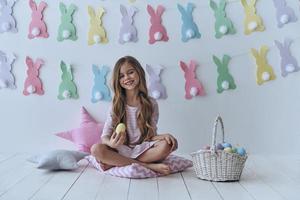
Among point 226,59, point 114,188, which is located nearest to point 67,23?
point 226,59

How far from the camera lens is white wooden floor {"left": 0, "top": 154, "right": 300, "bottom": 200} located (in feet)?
5.69

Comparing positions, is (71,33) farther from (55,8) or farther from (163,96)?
(163,96)

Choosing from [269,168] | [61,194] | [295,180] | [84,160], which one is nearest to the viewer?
[61,194]

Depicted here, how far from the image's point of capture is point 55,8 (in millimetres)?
2598

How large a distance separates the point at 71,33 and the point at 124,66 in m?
0.46

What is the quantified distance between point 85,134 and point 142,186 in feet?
2.32

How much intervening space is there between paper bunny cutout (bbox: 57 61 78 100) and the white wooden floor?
0.48m

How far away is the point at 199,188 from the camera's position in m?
1.86

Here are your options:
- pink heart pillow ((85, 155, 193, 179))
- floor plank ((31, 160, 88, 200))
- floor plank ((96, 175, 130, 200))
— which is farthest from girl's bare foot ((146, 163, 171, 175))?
floor plank ((31, 160, 88, 200))

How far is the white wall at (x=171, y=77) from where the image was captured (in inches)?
102

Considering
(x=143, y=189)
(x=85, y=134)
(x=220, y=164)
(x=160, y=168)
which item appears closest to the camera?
(x=143, y=189)

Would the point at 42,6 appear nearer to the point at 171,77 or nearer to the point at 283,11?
the point at 171,77

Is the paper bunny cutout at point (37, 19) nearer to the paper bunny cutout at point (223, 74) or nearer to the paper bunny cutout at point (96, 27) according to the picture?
the paper bunny cutout at point (96, 27)

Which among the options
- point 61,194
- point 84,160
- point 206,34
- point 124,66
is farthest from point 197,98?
point 61,194
